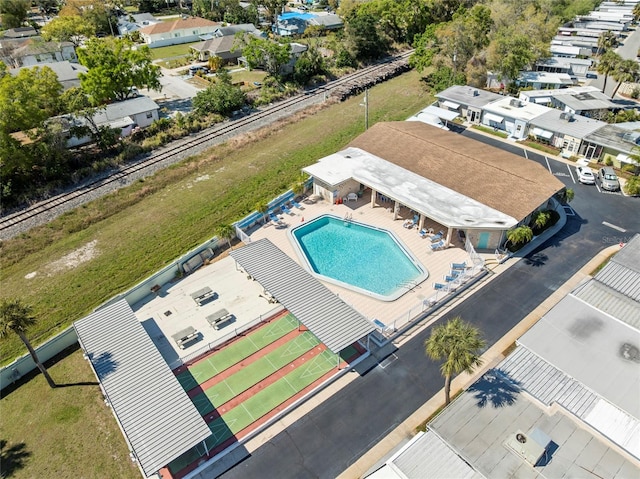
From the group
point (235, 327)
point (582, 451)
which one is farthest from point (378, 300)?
point (582, 451)

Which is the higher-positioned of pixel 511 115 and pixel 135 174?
pixel 511 115

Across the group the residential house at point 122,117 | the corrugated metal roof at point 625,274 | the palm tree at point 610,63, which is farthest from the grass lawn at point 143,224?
the palm tree at point 610,63

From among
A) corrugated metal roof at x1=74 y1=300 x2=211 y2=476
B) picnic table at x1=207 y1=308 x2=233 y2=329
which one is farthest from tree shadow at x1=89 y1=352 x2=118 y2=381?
picnic table at x1=207 y1=308 x2=233 y2=329

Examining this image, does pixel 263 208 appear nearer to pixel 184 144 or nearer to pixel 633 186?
pixel 184 144

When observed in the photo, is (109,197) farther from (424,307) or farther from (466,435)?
(466,435)

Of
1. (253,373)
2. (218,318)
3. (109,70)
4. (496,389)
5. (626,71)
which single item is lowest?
(253,373)

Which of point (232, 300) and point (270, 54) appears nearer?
point (232, 300)

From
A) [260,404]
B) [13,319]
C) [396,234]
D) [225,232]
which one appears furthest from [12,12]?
[260,404]
